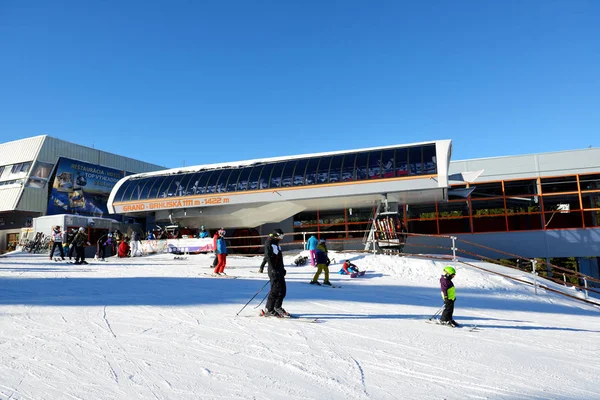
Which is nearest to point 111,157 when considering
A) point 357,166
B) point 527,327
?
point 357,166

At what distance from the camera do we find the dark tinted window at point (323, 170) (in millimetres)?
21016

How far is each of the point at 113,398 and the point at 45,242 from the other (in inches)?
1040

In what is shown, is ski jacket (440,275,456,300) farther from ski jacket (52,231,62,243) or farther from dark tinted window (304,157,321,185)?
ski jacket (52,231,62,243)

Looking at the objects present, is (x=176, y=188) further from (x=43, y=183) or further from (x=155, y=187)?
(x=43, y=183)

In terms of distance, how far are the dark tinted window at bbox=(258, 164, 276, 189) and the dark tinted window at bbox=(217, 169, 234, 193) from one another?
6.87ft

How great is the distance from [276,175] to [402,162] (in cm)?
651

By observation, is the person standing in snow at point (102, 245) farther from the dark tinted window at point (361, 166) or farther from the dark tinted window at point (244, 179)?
the dark tinted window at point (361, 166)

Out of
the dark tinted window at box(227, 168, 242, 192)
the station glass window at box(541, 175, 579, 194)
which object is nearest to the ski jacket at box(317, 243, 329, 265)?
the dark tinted window at box(227, 168, 242, 192)

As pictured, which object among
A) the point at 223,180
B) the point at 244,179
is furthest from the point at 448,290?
the point at 223,180

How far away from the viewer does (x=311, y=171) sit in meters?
21.5

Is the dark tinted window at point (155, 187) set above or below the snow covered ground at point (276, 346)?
above

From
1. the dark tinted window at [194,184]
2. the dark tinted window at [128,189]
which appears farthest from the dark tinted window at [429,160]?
the dark tinted window at [128,189]

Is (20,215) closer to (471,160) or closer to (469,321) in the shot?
(471,160)

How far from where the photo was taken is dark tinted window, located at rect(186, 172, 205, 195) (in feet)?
77.6
